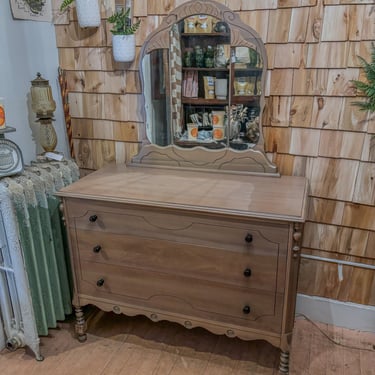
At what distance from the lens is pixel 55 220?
195 centimetres

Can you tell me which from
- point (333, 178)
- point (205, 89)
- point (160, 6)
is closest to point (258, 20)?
point (205, 89)

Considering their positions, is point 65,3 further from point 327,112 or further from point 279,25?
point 327,112

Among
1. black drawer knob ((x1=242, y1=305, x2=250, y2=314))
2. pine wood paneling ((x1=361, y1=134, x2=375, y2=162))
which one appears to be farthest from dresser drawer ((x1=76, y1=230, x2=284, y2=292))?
pine wood paneling ((x1=361, y1=134, x2=375, y2=162))

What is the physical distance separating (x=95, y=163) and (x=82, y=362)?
3.78 feet

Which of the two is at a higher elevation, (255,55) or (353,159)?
(255,55)

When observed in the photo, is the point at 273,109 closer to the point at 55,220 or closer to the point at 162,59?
the point at 162,59

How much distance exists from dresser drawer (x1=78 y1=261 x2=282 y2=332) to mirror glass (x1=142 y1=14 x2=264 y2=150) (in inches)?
29.1

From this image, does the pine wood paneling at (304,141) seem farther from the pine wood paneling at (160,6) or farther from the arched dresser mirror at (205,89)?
the pine wood paneling at (160,6)

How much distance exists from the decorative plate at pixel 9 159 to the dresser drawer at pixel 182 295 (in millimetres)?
569

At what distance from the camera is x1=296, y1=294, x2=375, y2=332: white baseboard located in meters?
2.06

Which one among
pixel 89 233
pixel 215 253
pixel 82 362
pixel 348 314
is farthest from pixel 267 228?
pixel 82 362

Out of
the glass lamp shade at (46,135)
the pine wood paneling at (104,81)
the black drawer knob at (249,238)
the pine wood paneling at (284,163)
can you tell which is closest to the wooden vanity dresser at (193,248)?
the black drawer knob at (249,238)

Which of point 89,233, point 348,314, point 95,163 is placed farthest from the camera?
point 95,163

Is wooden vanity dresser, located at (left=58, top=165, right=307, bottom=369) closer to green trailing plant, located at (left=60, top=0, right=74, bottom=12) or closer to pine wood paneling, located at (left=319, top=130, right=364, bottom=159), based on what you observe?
pine wood paneling, located at (left=319, top=130, right=364, bottom=159)
